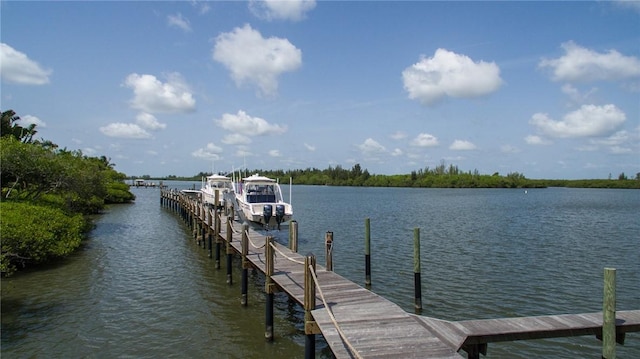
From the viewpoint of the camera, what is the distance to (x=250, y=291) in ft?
48.2

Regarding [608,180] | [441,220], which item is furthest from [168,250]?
[608,180]

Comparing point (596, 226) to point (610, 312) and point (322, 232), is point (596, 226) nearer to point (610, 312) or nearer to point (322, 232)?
point (322, 232)

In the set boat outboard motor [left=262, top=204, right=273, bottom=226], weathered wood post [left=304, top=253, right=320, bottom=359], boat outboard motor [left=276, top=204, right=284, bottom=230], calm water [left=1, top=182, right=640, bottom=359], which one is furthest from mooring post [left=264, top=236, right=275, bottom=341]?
boat outboard motor [left=276, top=204, right=284, bottom=230]

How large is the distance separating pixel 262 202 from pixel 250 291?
35.1 feet

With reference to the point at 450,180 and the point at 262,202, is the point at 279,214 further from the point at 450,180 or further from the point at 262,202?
the point at 450,180

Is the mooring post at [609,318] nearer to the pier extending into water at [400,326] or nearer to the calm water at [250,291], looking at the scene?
the pier extending into water at [400,326]

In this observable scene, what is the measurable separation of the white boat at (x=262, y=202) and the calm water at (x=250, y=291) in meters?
2.37

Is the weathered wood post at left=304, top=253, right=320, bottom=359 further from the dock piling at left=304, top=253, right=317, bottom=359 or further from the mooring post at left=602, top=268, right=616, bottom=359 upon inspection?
the mooring post at left=602, top=268, right=616, bottom=359

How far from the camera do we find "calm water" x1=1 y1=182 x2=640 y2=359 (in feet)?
32.9

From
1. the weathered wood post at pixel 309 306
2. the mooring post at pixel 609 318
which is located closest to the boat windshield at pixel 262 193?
the weathered wood post at pixel 309 306

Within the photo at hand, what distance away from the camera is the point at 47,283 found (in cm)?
1500

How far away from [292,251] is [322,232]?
1558 centimetres

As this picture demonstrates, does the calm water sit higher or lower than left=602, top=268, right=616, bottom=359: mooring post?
lower

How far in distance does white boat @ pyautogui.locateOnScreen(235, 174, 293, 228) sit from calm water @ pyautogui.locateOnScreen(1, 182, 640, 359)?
7.77ft
